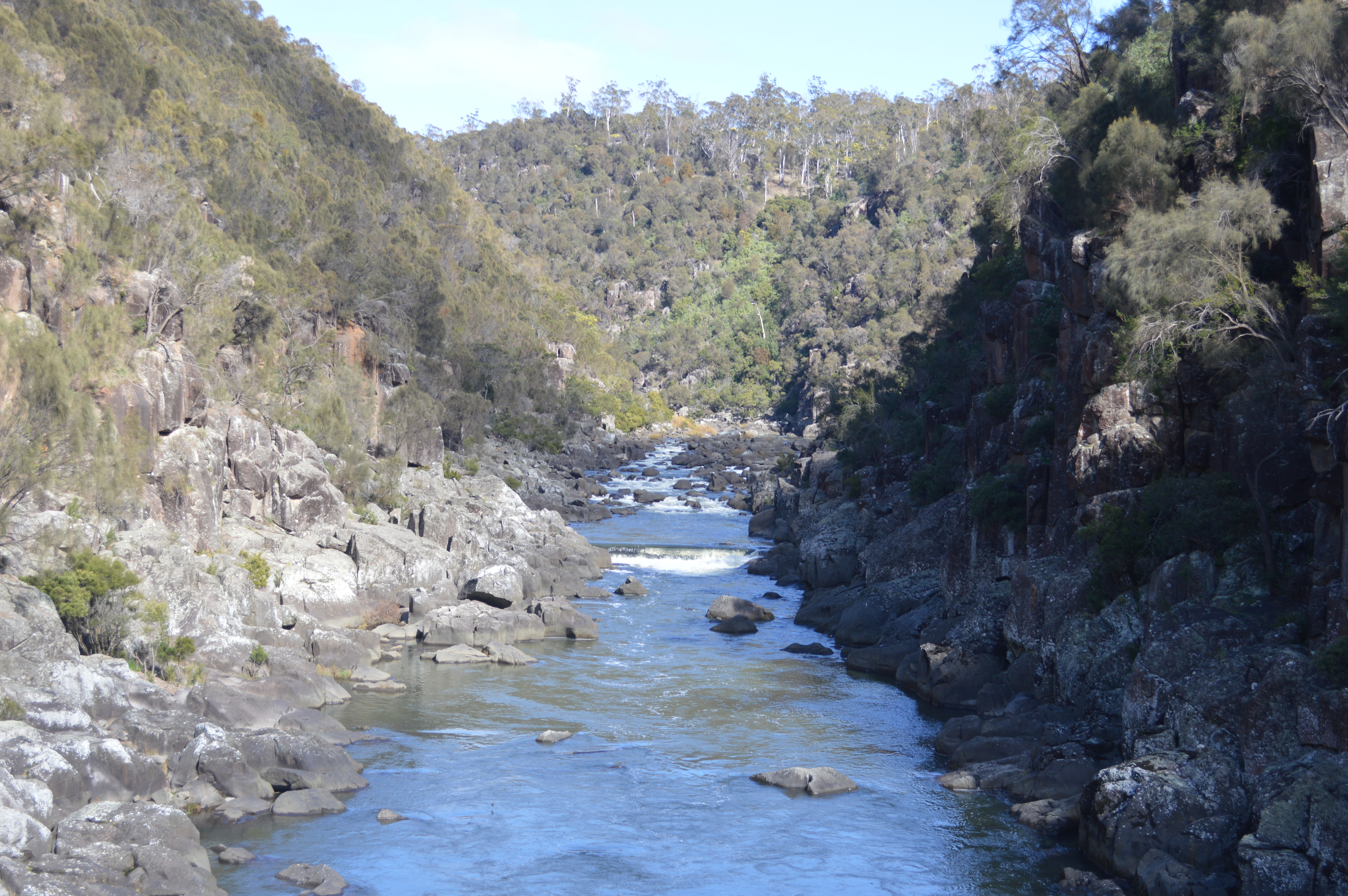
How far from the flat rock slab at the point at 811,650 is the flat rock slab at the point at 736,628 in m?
2.64

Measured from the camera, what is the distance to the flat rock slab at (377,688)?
97.8ft

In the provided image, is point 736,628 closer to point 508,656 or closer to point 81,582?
point 508,656

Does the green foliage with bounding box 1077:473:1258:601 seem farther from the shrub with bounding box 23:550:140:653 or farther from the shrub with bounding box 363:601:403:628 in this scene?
the shrub with bounding box 23:550:140:653

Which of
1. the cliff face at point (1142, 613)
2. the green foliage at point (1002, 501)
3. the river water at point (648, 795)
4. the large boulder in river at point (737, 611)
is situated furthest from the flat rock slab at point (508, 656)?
the green foliage at point (1002, 501)

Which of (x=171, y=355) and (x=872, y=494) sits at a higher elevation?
(x=171, y=355)

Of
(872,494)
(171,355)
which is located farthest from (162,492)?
(872,494)

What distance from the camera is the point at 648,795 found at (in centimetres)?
2291

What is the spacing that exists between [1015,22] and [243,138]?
3982 centimetres

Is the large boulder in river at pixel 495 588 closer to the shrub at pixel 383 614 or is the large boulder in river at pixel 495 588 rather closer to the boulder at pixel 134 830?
the shrub at pixel 383 614

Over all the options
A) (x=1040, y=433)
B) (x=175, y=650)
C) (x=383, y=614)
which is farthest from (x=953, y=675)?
(x=175, y=650)

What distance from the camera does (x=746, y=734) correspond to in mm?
27344

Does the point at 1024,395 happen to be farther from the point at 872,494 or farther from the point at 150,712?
the point at 150,712

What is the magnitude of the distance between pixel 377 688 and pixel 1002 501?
19696mm

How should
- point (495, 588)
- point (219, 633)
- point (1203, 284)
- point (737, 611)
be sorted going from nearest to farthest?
point (1203, 284) < point (219, 633) < point (495, 588) < point (737, 611)
